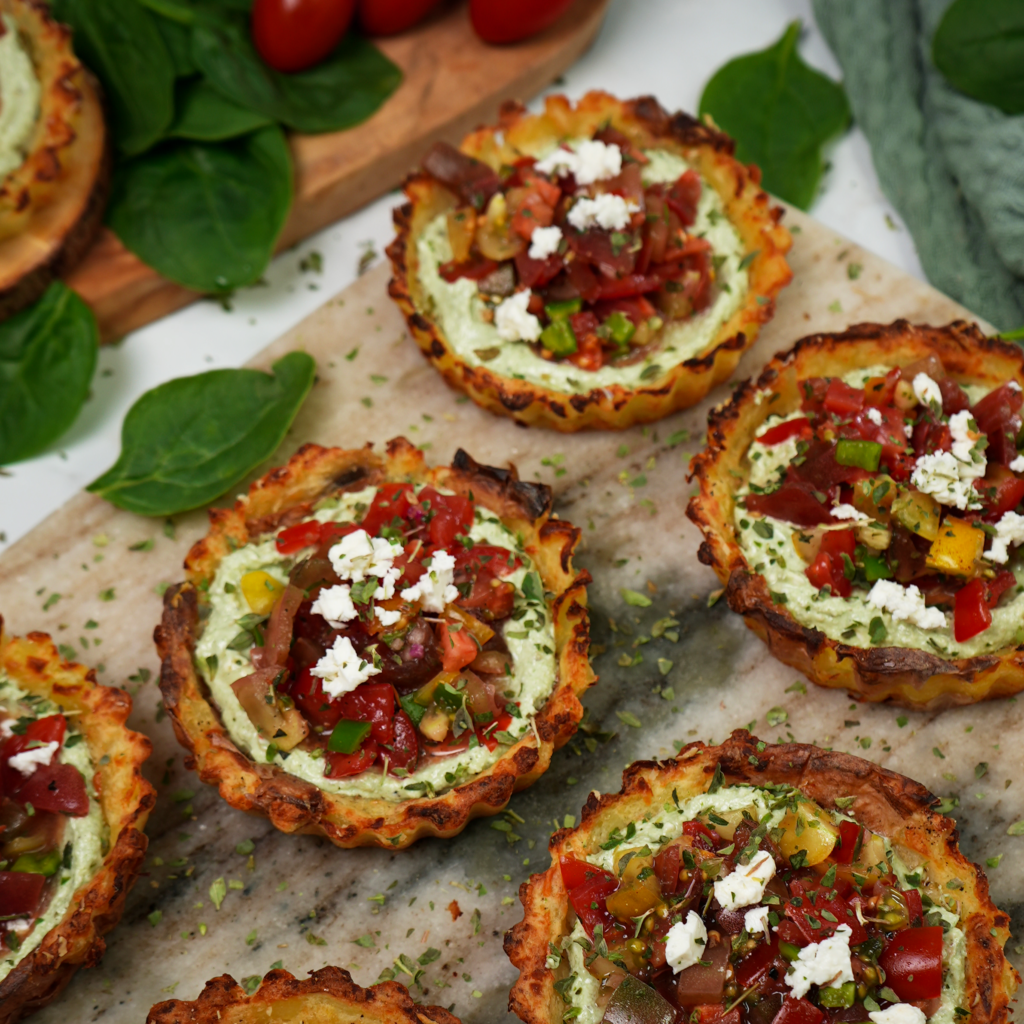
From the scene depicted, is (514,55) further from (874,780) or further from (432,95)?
(874,780)

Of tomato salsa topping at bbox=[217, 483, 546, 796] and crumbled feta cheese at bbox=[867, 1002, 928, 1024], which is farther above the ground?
tomato salsa topping at bbox=[217, 483, 546, 796]

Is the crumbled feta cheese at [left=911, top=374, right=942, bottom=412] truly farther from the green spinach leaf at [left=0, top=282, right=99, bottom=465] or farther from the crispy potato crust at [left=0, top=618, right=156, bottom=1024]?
the green spinach leaf at [left=0, top=282, right=99, bottom=465]

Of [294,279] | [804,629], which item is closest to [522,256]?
[294,279]

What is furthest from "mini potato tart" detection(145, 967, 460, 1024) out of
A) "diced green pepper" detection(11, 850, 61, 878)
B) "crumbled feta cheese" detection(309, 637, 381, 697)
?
"crumbled feta cheese" detection(309, 637, 381, 697)

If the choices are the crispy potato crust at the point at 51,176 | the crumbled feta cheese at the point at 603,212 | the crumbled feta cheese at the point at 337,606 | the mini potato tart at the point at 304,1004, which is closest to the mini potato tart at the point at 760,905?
the mini potato tart at the point at 304,1004

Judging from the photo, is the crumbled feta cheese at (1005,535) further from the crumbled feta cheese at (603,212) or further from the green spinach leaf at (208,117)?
the green spinach leaf at (208,117)

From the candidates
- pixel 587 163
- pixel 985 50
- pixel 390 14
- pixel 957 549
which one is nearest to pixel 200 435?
pixel 587 163
